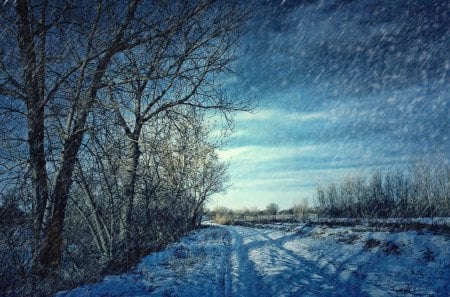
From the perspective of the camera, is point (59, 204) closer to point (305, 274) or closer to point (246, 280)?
point (246, 280)

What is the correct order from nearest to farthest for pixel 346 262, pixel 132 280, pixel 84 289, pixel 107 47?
pixel 107 47 → pixel 84 289 → pixel 132 280 → pixel 346 262

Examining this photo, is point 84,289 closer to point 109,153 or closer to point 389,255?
point 109,153

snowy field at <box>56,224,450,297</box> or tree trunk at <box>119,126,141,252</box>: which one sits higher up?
tree trunk at <box>119,126,141,252</box>

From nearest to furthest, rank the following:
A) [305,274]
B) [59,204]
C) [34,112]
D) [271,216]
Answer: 1. [34,112]
2. [59,204]
3. [305,274]
4. [271,216]

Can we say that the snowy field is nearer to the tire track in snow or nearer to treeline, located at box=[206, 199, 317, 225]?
the tire track in snow

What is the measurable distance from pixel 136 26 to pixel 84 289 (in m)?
4.68

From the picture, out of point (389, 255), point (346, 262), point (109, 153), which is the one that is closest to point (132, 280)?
point (109, 153)

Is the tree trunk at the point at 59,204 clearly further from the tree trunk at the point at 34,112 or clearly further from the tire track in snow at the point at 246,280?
the tire track in snow at the point at 246,280

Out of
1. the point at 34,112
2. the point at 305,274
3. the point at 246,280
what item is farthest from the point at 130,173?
the point at 305,274

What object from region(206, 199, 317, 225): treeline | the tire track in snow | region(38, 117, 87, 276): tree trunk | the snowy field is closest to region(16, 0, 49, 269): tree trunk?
region(38, 117, 87, 276): tree trunk

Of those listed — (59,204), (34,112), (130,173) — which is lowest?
(59,204)

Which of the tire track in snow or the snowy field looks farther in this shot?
the tire track in snow

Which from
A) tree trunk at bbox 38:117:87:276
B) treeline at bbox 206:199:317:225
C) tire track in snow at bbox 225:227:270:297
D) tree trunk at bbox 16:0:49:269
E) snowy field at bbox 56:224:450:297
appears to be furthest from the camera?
treeline at bbox 206:199:317:225

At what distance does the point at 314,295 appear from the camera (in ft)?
19.1
